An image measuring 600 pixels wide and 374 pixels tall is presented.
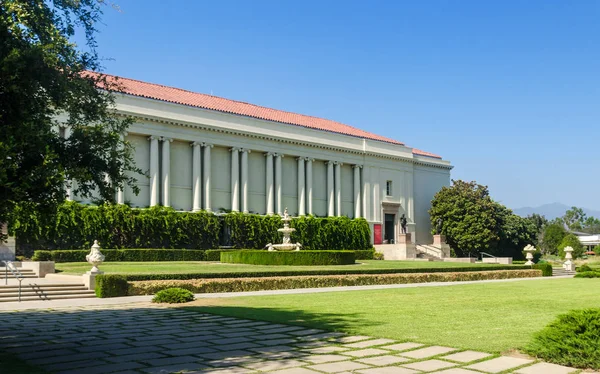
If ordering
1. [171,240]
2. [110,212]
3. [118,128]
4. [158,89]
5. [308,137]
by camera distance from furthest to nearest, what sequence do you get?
[308,137] → [158,89] → [171,240] → [110,212] → [118,128]

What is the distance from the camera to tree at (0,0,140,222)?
8484mm

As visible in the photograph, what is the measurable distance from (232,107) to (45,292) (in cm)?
3633

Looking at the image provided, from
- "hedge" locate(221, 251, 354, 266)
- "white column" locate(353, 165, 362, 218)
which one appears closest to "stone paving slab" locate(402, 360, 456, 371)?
"hedge" locate(221, 251, 354, 266)

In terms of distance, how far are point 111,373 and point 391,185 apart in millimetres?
58576

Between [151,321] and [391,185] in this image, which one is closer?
[151,321]

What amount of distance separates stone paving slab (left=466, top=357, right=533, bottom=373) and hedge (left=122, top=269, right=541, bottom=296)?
1576 centimetres

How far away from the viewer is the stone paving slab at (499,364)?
767 cm

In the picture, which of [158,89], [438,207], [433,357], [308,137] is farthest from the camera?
[438,207]

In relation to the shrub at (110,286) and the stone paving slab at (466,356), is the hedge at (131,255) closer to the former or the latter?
the shrub at (110,286)

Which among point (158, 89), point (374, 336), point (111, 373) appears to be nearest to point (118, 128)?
point (111, 373)

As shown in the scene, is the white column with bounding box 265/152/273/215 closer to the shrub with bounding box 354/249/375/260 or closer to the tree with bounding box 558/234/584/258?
the shrub with bounding box 354/249/375/260

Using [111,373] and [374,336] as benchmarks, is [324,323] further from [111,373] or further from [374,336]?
[111,373]

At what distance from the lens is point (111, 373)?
25.4 ft

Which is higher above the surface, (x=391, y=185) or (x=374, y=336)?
(x=391, y=185)
